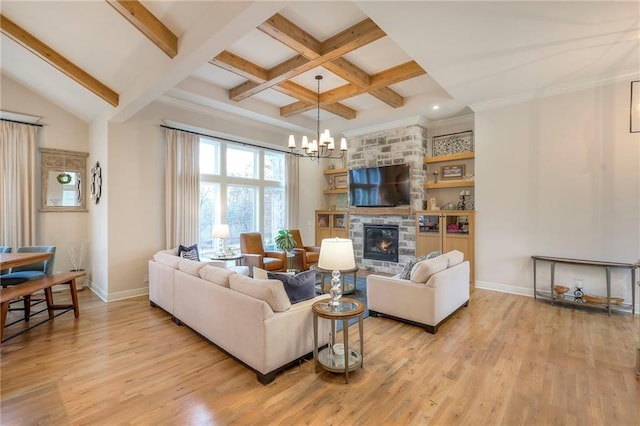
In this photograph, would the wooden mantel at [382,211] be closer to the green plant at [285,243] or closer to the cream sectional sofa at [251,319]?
the green plant at [285,243]

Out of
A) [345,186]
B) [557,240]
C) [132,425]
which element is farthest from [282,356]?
[345,186]

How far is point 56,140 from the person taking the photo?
16.8ft

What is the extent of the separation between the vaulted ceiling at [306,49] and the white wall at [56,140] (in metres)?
0.16

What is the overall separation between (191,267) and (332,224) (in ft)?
14.9

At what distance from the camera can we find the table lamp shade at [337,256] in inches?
99.7

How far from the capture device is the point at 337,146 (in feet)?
26.6

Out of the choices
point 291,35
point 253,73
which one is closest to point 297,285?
point 291,35

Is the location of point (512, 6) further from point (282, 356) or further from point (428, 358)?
point (282, 356)

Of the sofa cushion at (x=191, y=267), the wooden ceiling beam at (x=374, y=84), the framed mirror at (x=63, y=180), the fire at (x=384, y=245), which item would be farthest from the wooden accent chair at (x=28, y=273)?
the fire at (x=384, y=245)

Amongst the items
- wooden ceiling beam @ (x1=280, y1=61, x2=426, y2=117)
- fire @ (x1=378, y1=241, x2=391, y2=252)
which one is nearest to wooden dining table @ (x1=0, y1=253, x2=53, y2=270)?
wooden ceiling beam @ (x1=280, y1=61, x2=426, y2=117)

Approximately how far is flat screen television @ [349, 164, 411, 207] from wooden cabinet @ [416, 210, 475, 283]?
58 cm

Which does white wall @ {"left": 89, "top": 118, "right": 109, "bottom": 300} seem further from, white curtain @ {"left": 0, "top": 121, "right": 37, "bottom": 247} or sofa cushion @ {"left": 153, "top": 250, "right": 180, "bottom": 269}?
sofa cushion @ {"left": 153, "top": 250, "right": 180, "bottom": 269}

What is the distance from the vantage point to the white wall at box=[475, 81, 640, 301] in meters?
4.12

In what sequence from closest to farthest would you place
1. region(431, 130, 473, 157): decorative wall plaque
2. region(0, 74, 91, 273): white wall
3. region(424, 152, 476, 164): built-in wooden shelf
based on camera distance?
1. region(0, 74, 91, 273): white wall
2. region(424, 152, 476, 164): built-in wooden shelf
3. region(431, 130, 473, 157): decorative wall plaque
